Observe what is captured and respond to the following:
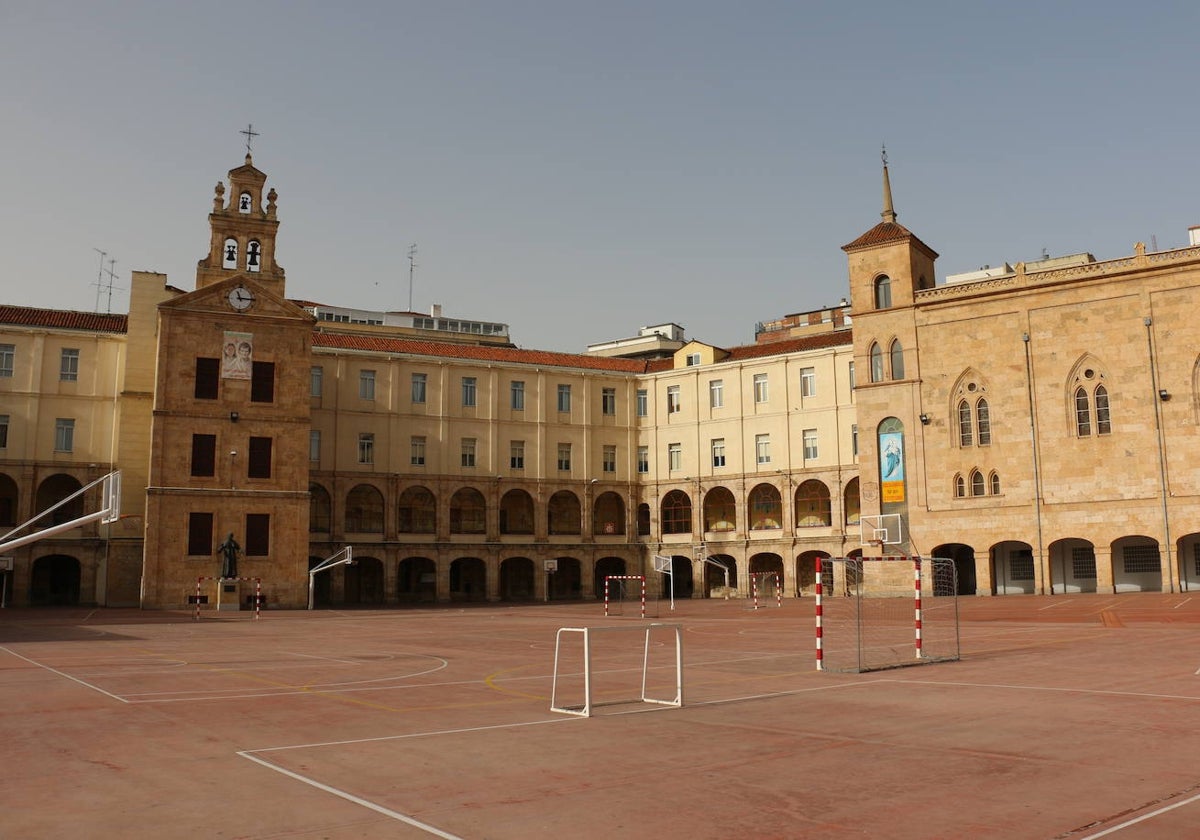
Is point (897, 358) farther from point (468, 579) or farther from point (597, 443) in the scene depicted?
point (468, 579)

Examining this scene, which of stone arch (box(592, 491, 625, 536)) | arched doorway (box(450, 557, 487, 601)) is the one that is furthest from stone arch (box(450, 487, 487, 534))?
stone arch (box(592, 491, 625, 536))

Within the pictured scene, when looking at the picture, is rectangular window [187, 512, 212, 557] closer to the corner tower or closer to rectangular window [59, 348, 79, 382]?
rectangular window [59, 348, 79, 382]

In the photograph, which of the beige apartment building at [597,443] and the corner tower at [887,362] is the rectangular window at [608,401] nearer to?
the beige apartment building at [597,443]

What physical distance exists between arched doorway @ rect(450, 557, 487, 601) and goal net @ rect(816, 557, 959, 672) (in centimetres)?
2396

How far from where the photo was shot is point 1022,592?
55.9 m

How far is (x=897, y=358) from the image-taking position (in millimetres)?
59688

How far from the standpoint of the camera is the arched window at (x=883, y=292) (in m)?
60.5

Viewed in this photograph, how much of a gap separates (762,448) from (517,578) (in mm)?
20094

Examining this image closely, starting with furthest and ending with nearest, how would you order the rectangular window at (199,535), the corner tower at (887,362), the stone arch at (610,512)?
the stone arch at (610,512) → the corner tower at (887,362) → the rectangular window at (199,535)

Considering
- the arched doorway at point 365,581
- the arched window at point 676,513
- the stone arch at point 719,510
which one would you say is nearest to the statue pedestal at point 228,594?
the arched doorway at point 365,581

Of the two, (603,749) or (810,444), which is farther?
(810,444)

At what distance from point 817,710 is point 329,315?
290 ft

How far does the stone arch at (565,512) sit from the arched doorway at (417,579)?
9227mm

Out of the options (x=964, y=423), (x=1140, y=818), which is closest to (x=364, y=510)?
(x=964, y=423)
